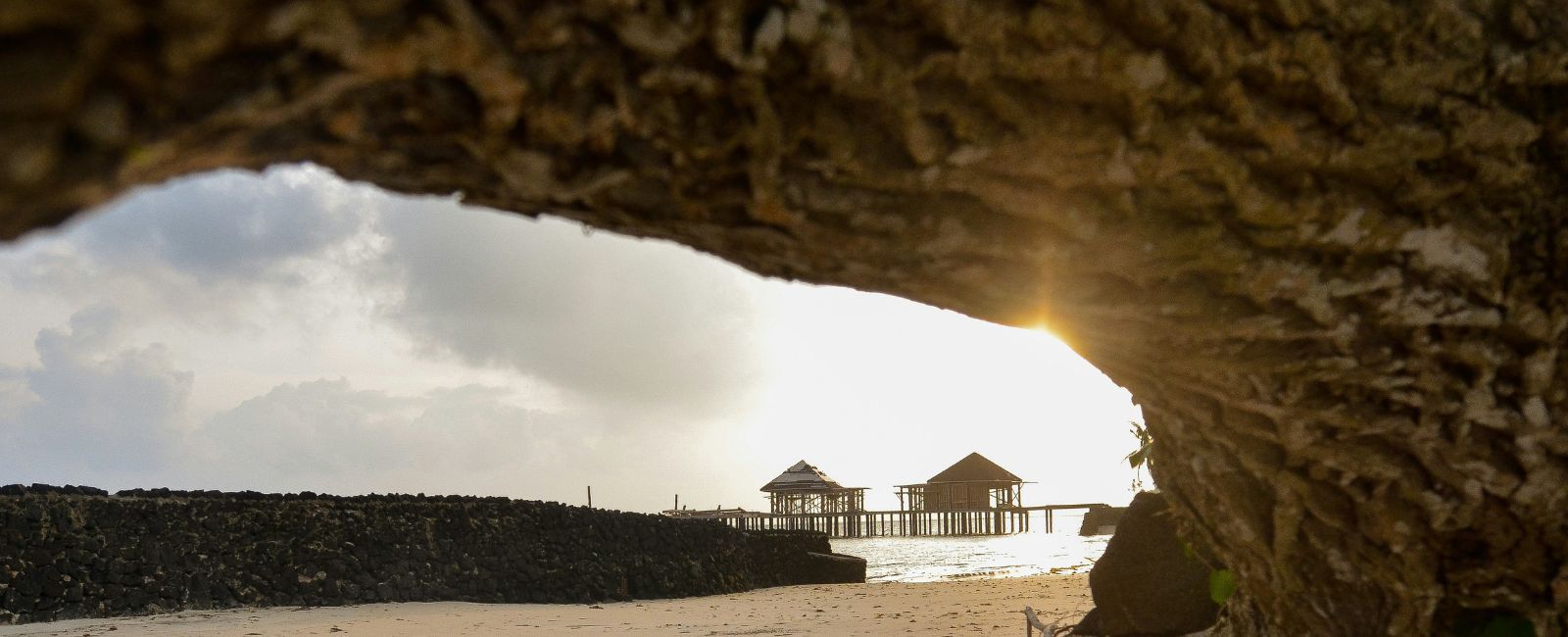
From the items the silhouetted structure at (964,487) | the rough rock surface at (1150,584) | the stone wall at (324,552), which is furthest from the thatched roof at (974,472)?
the rough rock surface at (1150,584)

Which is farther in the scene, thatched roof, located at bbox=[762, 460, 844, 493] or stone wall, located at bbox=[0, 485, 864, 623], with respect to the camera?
thatched roof, located at bbox=[762, 460, 844, 493]

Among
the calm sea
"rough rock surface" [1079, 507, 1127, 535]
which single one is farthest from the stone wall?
"rough rock surface" [1079, 507, 1127, 535]

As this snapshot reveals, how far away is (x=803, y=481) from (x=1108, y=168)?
42.1 meters

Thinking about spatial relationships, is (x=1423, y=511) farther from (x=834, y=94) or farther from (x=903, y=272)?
(x=834, y=94)

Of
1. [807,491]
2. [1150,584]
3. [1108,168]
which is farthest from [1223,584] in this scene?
[807,491]

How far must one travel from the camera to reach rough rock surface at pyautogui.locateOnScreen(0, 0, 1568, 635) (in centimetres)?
167

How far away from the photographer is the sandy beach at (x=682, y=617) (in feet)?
33.8

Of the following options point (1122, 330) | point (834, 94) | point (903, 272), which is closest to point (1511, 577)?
point (1122, 330)

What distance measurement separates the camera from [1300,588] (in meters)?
4.02

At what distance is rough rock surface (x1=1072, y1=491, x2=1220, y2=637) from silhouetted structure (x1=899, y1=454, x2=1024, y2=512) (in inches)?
1613

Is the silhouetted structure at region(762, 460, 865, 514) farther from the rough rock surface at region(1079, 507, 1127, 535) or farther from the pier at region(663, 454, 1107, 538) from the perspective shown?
the rough rock surface at region(1079, 507, 1127, 535)

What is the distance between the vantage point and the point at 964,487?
158ft

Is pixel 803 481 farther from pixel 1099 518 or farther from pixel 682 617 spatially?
pixel 682 617

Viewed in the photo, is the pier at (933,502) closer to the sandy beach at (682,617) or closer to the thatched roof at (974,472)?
the thatched roof at (974,472)
